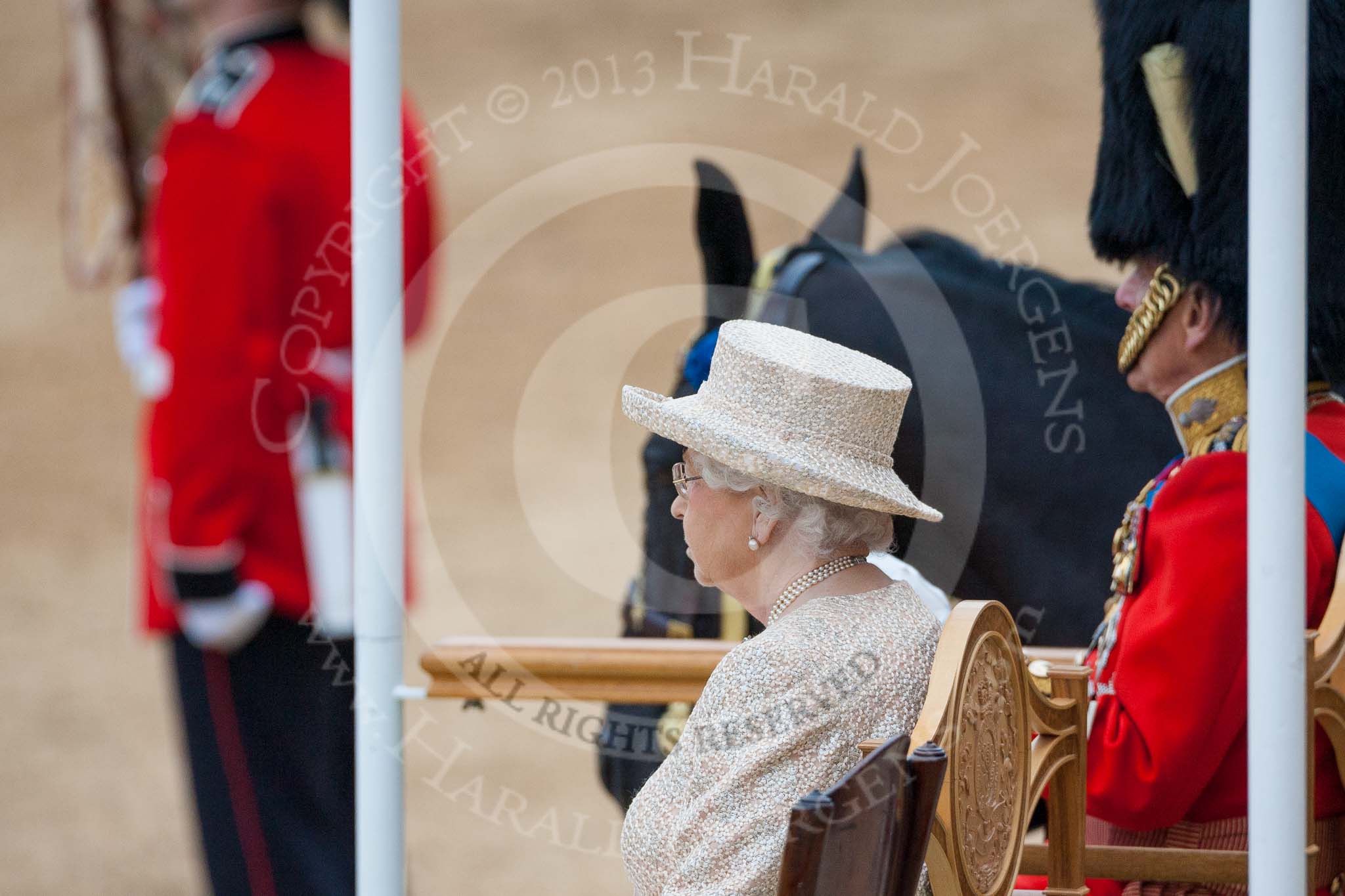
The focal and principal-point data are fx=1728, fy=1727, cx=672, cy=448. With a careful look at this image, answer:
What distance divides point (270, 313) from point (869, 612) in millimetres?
1929

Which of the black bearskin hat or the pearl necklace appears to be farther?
the black bearskin hat

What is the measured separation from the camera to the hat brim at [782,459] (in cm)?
161

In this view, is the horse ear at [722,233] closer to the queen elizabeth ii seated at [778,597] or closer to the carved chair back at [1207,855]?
the queen elizabeth ii seated at [778,597]

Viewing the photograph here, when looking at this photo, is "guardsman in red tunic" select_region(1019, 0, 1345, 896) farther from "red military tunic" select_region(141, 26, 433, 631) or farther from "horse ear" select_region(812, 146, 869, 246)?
"red military tunic" select_region(141, 26, 433, 631)

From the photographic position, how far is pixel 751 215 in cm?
959

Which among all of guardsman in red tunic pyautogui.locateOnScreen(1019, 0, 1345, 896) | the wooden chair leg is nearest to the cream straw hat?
the wooden chair leg

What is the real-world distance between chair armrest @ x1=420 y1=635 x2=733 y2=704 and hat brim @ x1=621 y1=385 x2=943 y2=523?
0.45m

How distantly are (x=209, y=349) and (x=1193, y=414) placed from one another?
1.86 meters

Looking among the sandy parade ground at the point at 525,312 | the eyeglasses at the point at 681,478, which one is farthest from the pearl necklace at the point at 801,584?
the sandy parade ground at the point at 525,312

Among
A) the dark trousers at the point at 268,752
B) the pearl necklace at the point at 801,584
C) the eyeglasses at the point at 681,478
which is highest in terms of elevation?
the eyeglasses at the point at 681,478

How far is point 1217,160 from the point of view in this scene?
7.07 feet

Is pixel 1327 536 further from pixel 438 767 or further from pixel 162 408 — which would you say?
pixel 438 767

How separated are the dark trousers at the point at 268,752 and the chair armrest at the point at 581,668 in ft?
4.04

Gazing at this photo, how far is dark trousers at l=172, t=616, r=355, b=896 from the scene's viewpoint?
327cm
